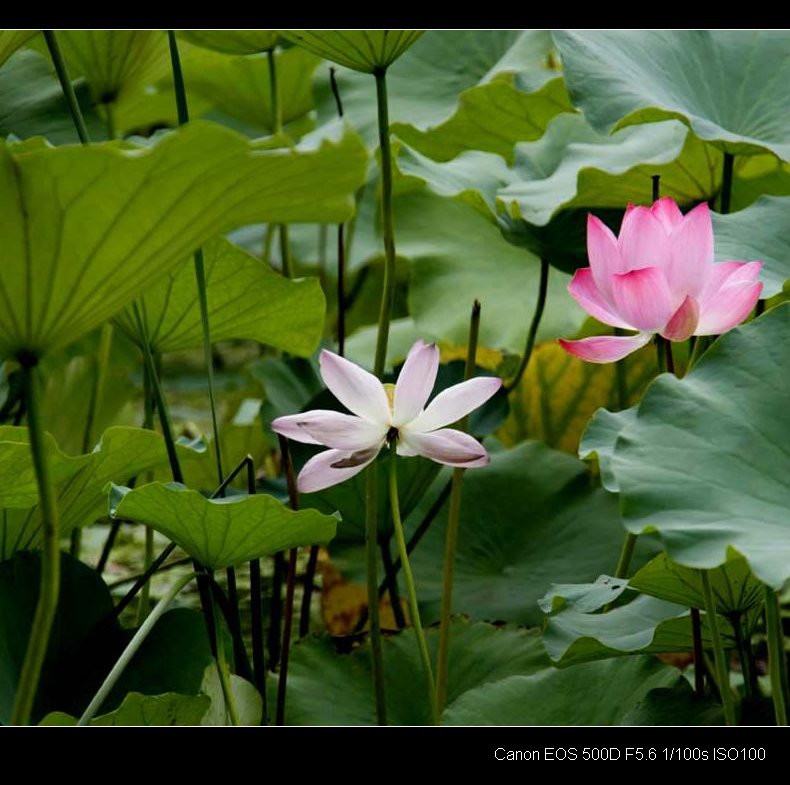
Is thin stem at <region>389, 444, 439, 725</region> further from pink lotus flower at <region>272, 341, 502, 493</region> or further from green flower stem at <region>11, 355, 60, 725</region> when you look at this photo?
green flower stem at <region>11, 355, 60, 725</region>

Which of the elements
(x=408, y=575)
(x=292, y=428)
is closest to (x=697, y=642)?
(x=408, y=575)

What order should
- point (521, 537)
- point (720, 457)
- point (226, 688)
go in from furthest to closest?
point (521, 537) < point (226, 688) < point (720, 457)

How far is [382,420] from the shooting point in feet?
2.59

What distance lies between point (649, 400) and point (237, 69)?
1.16m

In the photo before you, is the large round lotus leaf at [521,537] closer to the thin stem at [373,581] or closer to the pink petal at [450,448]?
the thin stem at [373,581]

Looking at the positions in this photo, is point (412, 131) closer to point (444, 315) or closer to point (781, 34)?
point (444, 315)

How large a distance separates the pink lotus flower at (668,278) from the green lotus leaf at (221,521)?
24 centimetres

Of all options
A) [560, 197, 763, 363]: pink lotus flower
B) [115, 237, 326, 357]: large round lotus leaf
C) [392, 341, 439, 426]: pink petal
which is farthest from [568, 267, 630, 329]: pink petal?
[115, 237, 326, 357]: large round lotus leaf

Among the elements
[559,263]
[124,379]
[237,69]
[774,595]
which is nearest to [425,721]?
[774,595]

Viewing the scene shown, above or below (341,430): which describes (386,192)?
above

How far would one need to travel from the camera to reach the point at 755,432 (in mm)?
765

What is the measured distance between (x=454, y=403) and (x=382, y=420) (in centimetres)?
5

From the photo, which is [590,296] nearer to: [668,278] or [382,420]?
[668,278]

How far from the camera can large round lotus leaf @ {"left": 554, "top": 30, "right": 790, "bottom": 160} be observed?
1071 millimetres
